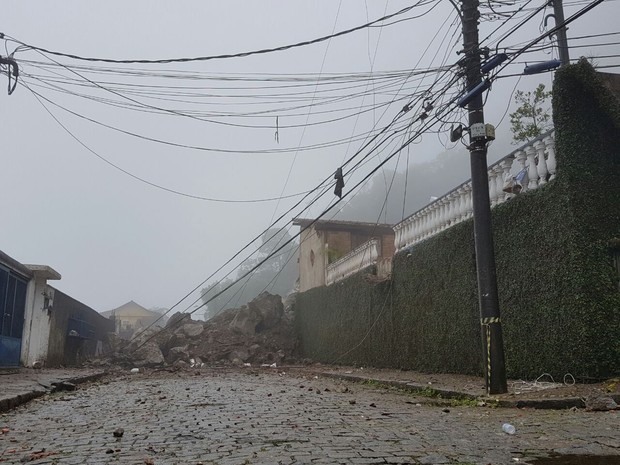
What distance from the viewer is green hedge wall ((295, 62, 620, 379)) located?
28.1ft

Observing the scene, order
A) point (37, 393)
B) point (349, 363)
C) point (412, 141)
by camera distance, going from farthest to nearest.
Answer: point (349, 363), point (412, 141), point (37, 393)

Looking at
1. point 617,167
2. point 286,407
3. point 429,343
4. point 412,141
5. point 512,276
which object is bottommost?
point 286,407

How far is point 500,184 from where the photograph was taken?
440 inches

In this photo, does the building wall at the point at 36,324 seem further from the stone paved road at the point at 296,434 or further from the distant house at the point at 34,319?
the stone paved road at the point at 296,434

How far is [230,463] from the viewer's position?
410cm

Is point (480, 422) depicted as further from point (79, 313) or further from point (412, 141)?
Result: point (79, 313)

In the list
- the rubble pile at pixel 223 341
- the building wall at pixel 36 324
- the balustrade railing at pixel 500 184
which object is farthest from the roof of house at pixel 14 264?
the balustrade railing at pixel 500 184

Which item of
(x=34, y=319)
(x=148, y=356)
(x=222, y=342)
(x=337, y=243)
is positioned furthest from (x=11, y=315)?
(x=337, y=243)

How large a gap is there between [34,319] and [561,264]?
18.0m

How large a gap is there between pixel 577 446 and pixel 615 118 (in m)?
6.39

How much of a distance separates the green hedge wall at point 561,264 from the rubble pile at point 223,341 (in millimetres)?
16802

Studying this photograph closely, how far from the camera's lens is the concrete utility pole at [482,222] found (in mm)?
8547

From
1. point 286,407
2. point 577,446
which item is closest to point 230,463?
point 577,446

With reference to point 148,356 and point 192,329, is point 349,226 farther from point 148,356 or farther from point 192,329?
point 148,356
